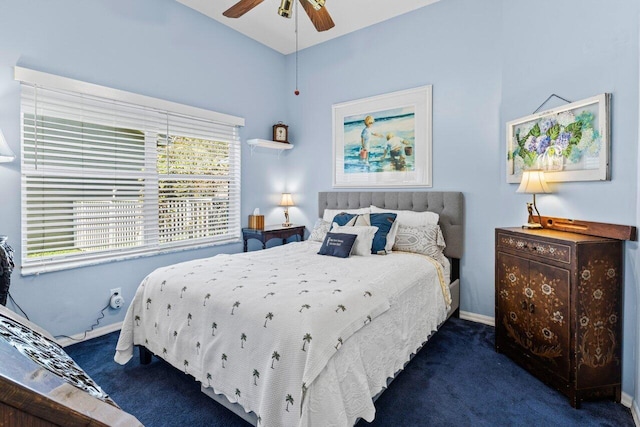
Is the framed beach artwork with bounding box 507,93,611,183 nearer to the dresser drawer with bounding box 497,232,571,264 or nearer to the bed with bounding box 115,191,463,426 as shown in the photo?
the dresser drawer with bounding box 497,232,571,264

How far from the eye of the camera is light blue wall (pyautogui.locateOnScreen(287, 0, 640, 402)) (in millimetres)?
1974

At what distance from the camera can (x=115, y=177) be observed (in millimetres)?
2918

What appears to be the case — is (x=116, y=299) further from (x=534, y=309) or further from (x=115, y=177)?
(x=534, y=309)

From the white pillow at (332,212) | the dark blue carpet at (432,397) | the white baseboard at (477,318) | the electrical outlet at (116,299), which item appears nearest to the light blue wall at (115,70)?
the electrical outlet at (116,299)

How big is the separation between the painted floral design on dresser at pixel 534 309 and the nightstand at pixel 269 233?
96.9 inches

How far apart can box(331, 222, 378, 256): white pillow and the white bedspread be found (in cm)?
31

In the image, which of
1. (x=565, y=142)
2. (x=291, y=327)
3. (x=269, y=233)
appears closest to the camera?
(x=291, y=327)

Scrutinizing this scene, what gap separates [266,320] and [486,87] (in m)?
2.94

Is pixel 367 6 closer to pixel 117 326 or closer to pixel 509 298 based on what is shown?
pixel 509 298

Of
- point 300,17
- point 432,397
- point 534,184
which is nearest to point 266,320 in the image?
point 432,397

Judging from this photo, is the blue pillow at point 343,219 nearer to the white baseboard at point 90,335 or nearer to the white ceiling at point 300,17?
the white ceiling at point 300,17

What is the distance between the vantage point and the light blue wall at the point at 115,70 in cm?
237

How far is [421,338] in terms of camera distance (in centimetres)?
233

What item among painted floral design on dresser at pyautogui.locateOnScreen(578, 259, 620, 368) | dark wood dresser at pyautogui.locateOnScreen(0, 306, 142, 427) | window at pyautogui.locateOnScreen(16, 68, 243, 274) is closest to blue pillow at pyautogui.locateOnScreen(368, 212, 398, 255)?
painted floral design on dresser at pyautogui.locateOnScreen(578, 259, 620, 368)
